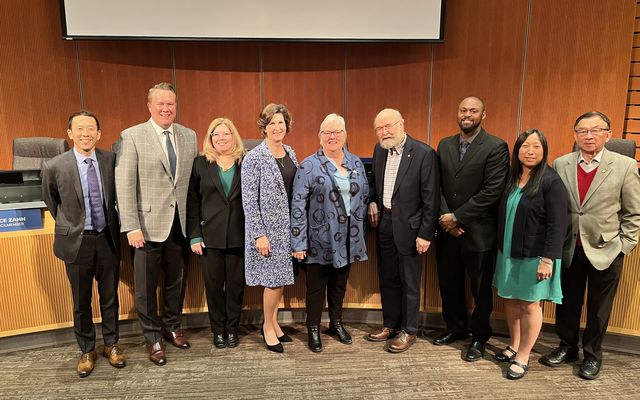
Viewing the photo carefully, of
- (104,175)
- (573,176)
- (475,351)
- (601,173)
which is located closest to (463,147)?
(573,176)

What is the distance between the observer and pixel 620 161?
237 cm

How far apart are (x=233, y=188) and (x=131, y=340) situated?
136cm

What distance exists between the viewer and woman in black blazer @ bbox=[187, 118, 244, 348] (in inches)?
104

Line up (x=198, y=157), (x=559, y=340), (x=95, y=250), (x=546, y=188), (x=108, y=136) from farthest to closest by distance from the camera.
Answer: (x=108, y=136) → (x=559, y=340) → (x=198, y=157) → (x=95, y=250) → (x=546, y=188)

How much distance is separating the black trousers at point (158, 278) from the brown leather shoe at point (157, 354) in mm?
34

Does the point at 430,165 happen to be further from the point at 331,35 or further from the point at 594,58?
the point at 594,58

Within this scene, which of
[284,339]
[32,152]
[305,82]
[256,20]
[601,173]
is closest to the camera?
[601,173]

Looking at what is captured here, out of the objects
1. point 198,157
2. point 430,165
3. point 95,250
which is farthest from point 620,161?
point 95,250

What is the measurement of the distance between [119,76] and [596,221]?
515 centimetres

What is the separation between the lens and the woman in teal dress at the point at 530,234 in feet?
7.64

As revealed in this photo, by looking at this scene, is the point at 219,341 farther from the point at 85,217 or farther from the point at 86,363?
the point at 85,217

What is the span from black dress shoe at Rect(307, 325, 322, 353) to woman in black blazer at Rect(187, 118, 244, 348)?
0.54 metres

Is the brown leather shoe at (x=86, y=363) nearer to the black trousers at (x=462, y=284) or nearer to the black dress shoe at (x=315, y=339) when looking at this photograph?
the black dress shoe at (x=315, y=339)

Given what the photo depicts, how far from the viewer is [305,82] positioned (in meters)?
5.58
